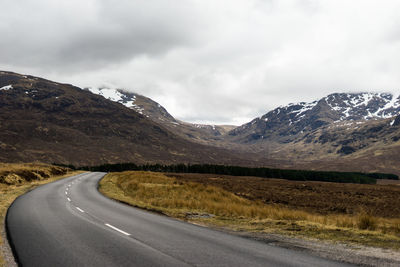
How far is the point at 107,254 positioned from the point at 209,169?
12348 centimetres

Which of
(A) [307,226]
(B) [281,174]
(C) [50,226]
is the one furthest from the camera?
(B) [281,174]

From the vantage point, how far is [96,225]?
13641mm

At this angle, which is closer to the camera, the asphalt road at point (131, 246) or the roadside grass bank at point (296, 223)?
the asphalt road at point (131, 246)

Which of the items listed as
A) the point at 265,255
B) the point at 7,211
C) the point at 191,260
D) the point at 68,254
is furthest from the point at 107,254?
the point at 7,211

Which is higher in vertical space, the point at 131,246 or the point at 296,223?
the point at 296,223

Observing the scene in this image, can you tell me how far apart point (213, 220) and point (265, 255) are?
7.85 meters

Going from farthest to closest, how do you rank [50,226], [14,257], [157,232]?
[50,226] < [157,232] < [14,257]

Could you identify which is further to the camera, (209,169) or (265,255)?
(209,169)

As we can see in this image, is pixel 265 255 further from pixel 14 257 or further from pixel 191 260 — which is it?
pixel 14 257

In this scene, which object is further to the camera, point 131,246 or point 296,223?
point 296,223

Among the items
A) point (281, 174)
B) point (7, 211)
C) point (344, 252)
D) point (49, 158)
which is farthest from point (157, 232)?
point (49, 158)

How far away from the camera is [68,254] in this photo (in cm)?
887

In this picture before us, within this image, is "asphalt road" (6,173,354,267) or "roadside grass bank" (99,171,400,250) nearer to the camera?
"asphalt road" (6,173,354,267)

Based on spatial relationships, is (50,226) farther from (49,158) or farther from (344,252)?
(49,158)
